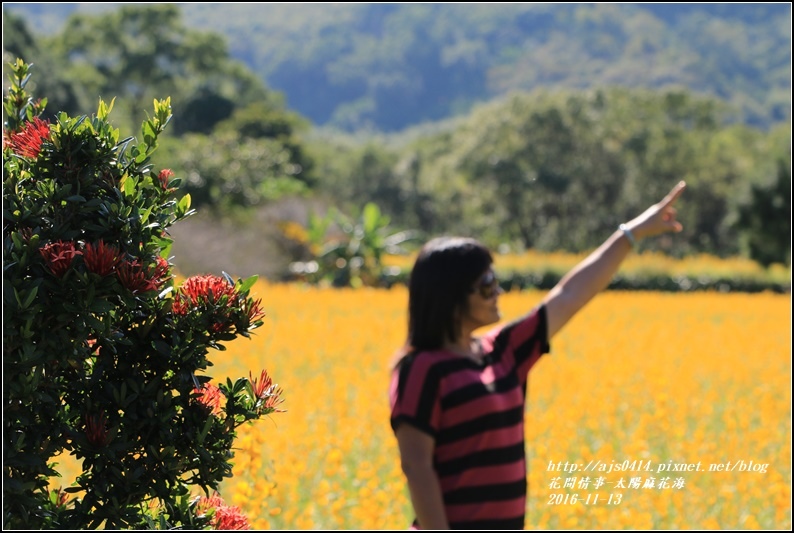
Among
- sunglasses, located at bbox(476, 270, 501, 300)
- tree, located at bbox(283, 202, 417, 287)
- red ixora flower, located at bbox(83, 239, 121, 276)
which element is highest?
tree, located at bbox(283, 202, 417, 287)

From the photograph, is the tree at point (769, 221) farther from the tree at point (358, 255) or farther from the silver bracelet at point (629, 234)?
the silver bracelet at point (629, 234)

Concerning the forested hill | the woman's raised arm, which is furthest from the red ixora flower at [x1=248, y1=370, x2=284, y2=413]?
the forested hill

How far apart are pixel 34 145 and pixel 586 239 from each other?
3299 cm

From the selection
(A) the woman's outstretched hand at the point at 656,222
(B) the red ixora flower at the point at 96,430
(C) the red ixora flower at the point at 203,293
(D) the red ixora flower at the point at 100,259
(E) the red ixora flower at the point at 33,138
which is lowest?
(B) the red ixora flower at the point at 96,430

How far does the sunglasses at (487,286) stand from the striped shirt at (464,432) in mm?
164

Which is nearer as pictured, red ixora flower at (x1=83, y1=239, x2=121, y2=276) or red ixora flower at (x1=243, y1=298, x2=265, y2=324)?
red ixora flower at (x1=83, y1=239, x2=121, y2=276)

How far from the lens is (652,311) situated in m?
13.1

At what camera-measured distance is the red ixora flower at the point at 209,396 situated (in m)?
2.32

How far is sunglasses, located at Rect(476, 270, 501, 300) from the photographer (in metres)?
2.27

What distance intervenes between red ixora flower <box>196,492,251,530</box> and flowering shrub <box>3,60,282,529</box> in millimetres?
161

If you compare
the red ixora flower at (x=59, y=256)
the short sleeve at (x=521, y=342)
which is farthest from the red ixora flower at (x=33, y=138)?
the short sleeve at (x=521, y=342)

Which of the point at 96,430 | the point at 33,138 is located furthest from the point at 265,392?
the point at 33,138

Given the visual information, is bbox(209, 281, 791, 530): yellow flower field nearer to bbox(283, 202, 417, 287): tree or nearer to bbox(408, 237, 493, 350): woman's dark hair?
bbox(408, 237, 493, 350): woman's dark hair

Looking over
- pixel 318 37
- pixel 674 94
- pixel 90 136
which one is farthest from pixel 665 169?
pixel 318 37
